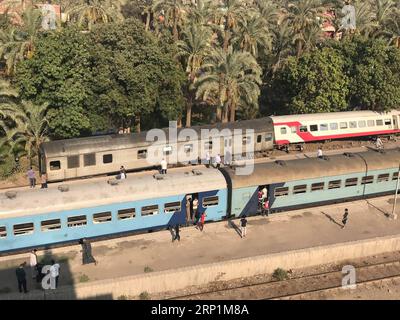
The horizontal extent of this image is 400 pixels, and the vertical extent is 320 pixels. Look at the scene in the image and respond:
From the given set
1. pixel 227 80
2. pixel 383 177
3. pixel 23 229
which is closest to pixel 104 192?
pixel 23 229

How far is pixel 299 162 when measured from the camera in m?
29.7

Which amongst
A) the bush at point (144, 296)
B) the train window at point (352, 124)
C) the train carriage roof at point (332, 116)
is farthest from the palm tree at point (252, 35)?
the bush at point (144, 296)

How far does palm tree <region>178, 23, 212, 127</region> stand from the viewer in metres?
41.8

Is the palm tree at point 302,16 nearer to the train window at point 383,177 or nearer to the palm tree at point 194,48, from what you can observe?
the palm tree at point 194,48

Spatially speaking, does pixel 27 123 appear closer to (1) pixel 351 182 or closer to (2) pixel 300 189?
(2) pixel 300 189

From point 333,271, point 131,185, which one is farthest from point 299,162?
point 131,185

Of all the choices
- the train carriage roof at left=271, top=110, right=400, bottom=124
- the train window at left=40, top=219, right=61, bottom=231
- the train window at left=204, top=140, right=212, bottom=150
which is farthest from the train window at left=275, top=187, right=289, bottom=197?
the train window at left=40, top=219, right=61, bottom=231

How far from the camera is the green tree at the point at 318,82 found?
1651 inches

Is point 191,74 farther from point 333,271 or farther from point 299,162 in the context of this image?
point 333,271

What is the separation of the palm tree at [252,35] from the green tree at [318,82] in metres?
4.64

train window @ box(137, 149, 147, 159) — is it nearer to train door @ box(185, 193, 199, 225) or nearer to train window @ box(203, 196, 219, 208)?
train door @ box(185, 193, 199, 225)

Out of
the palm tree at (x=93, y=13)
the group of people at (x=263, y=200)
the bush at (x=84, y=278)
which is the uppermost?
the palm tree at (x=93, y=13)

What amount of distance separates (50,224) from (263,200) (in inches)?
493

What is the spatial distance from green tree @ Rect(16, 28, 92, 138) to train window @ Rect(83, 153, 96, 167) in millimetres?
3775
